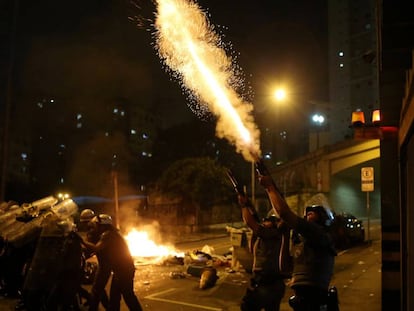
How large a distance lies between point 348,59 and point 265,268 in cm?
6978

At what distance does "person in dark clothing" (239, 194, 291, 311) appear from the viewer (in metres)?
6.12

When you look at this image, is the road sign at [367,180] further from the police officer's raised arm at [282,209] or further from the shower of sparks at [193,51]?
the police officer's raised arm at [282,209]

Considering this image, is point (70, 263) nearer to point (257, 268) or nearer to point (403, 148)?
point (257, 268)

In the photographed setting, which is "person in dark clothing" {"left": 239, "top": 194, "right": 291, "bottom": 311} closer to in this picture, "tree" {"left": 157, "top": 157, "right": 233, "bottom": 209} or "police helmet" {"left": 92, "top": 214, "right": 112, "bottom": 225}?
"police helmet" {"left": 92, "top": 214, "right": 112, "bottom": 225}

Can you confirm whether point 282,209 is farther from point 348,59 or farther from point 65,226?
point 348,59

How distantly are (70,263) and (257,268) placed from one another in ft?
9.63

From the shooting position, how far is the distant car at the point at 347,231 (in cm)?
1917

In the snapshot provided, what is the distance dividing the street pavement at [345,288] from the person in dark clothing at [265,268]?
9.53 ft

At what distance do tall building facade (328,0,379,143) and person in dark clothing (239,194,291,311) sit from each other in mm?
62838

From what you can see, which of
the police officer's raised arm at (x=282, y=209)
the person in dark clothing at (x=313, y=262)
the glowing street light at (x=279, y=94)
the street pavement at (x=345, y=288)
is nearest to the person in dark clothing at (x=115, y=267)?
the street pavement at (x=345, y=288)

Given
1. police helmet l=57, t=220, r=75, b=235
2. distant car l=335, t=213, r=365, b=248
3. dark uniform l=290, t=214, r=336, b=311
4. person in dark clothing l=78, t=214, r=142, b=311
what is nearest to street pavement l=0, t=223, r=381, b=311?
police helmet l=57, t=220, r=75, b=235

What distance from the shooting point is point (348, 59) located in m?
71.6

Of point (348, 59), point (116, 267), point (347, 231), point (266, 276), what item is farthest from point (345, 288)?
point (348, 59)

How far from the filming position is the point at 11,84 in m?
14.8
